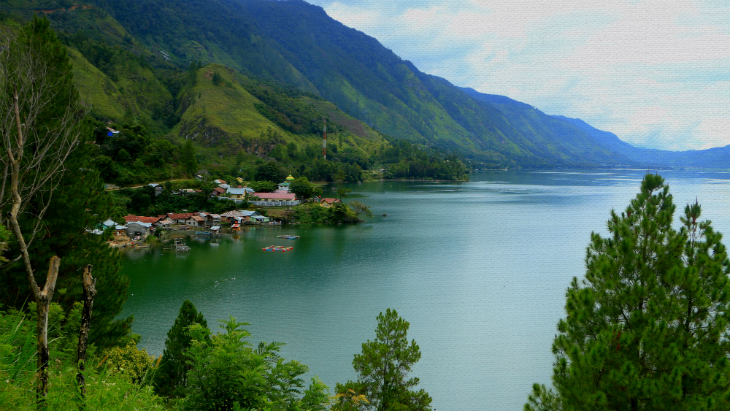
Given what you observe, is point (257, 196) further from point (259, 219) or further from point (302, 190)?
point (302, 190)

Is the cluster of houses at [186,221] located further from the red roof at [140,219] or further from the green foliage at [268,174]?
the green foliage at [268,174]

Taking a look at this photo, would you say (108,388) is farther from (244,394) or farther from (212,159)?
(212,159)

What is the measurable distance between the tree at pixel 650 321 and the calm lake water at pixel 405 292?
28.9ft

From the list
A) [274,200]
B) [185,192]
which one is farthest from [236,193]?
[185,192]

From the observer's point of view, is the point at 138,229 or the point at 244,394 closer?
the point at 244,394

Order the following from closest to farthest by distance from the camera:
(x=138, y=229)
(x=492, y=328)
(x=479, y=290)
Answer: (x=492, y=328)
(x=479, y=290)
(x=138, y=229)

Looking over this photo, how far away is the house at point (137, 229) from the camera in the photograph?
122ft

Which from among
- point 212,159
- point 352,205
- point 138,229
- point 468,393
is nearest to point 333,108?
point 212,159

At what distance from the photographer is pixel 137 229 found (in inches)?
1469

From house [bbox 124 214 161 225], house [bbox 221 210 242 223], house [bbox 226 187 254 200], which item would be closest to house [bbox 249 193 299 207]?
house [bbox 226 187 254 200]

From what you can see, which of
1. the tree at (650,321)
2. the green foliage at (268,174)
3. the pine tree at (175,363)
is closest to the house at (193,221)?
the green foliage at (268,174)

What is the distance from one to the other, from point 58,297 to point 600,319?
10.5m

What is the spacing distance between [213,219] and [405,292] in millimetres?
25618

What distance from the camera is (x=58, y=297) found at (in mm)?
9703
